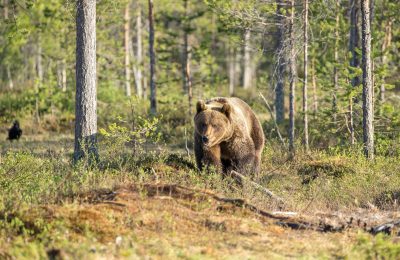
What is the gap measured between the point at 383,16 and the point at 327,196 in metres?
10.6

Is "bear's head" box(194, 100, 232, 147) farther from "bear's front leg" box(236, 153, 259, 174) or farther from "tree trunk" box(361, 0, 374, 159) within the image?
"tree trunk" box(361, 0, 374, 159)

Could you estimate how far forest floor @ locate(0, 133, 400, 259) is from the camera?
7055 millimetres

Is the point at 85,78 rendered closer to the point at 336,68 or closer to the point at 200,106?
the point at 200,106

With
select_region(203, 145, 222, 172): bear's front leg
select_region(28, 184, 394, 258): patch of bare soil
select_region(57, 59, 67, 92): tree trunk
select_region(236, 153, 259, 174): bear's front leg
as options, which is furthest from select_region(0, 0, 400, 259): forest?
select_region(57, 59, 67, 92): tree trunk

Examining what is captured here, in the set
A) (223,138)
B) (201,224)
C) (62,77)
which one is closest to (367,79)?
(223,138)

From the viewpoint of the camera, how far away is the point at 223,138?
1129cm

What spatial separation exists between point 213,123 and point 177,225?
338 centimetres

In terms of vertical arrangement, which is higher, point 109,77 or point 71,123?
point 109,77

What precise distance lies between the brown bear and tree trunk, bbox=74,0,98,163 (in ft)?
6.78

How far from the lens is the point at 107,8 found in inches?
856

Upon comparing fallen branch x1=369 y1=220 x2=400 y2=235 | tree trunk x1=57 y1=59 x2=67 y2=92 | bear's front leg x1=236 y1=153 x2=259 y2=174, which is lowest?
fallen branch x1=369 y1=220 x2=400 y2=235

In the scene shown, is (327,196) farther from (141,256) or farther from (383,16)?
(383,16)

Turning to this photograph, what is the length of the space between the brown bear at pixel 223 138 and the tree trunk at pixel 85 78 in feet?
6.78

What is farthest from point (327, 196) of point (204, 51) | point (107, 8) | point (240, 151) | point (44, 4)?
point (44, 4)
